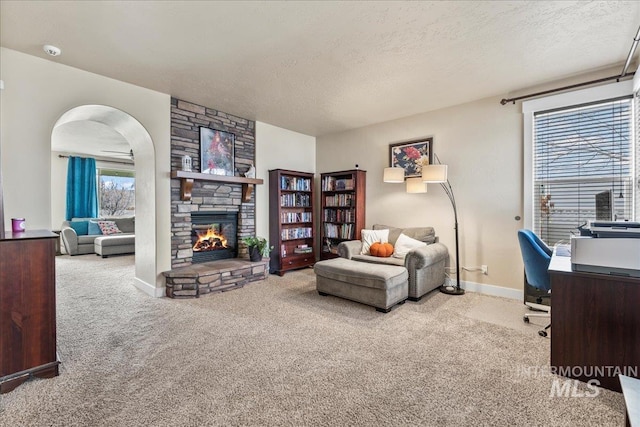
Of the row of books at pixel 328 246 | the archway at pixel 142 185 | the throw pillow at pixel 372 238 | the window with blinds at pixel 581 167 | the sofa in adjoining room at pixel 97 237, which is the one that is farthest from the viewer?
the sofa in adjoining room at pixel 97 237

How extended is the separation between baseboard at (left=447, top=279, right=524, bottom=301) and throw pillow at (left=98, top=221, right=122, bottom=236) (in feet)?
25.4

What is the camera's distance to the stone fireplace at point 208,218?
3805 mm

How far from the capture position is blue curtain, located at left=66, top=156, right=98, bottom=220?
7.33m

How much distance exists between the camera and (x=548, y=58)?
110 inches

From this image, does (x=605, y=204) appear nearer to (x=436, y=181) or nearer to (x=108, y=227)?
(x=436, y=181)

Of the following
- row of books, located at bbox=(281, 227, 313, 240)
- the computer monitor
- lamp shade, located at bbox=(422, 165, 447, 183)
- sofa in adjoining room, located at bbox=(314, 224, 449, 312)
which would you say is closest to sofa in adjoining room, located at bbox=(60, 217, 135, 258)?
row of books, located at bbox=(281, 227, 313, 240)

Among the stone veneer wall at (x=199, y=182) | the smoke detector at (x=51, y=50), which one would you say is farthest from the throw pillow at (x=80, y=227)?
the smoke detector at (x=51, y=50)

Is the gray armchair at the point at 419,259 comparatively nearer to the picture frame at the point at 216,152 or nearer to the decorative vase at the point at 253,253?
the decorative vase at the point at 253,253

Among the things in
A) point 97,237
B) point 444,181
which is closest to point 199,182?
point 444,181

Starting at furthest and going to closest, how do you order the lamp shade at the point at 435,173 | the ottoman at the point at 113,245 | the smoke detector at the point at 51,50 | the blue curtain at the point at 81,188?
the blue curtain at the point at 81,188, the ottoman at the point at 113,245, the lamp shade at the point at 435,173, the smoke detector at the point at 51,50

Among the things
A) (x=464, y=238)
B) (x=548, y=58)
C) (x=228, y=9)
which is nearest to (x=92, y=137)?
(x=228, y=9)

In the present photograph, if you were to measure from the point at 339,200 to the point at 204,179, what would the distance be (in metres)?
2.33

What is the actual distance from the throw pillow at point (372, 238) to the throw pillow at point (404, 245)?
281mm

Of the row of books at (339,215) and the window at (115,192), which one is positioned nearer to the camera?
the row of books at (339,215)
